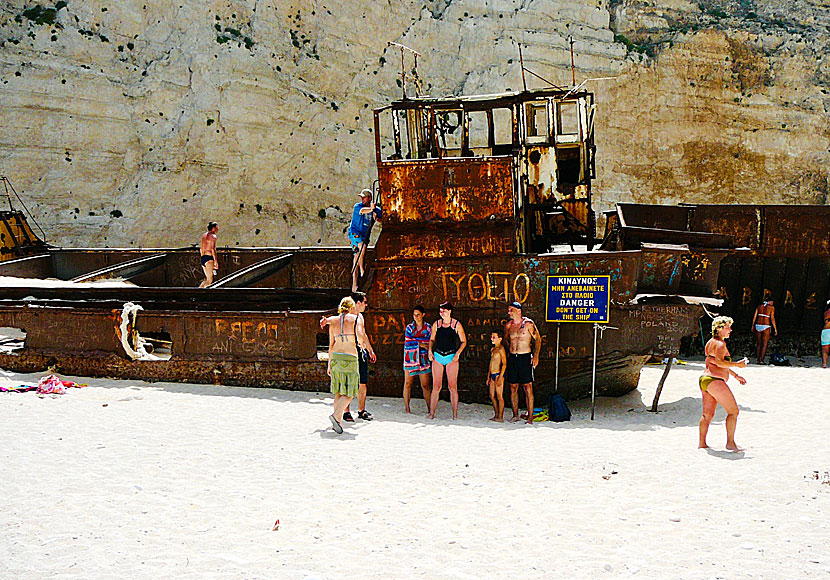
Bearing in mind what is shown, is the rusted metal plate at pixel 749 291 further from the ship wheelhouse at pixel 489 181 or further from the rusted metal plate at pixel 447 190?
the rusted metal plate at pixel 447 190

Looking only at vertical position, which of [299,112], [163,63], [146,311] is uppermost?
[163,63]

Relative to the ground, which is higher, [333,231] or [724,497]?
[333,231]

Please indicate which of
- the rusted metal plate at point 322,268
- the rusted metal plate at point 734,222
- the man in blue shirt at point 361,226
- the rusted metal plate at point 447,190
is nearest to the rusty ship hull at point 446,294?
the rusted metal plate at point 447,190

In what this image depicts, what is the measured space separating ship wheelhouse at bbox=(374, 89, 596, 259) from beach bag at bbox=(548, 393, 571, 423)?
1775 millimetres

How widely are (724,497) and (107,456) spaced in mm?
4816

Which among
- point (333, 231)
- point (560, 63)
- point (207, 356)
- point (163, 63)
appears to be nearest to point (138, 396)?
point (207, 356)

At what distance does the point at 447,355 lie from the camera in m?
7.20

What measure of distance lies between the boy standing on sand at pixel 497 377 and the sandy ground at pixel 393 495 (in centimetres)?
25

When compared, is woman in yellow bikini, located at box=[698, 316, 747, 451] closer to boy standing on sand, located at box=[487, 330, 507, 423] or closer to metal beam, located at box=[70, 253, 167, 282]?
boy standing on sand, located at box=[487, 330, 507, 423]

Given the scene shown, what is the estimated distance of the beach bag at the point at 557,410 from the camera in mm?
7316

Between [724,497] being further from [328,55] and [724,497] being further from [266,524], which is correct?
[328,55]

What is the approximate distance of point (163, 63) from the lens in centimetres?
2295

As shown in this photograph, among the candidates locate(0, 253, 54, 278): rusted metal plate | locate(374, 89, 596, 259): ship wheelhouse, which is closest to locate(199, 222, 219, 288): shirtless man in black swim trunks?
locate(374, 89, 596, 259): ship wheelhouse

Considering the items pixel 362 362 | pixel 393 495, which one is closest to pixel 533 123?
pixel 362 362
